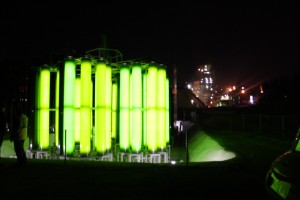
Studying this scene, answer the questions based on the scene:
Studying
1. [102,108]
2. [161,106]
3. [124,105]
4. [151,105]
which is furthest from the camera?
[161,106]

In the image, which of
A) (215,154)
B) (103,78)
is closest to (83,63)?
(103,78)

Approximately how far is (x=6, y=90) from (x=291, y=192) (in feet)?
175

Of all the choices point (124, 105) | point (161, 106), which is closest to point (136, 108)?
point (124, 105)

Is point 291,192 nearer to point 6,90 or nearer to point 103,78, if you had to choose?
point 103,78

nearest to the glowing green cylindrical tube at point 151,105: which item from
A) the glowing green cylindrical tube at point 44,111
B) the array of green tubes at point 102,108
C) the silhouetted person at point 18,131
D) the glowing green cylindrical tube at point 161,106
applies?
the array of green tubes at point 102,108

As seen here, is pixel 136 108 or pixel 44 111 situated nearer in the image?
pixel 136 108

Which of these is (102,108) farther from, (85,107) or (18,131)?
(18,131)

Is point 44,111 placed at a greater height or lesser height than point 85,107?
lesser

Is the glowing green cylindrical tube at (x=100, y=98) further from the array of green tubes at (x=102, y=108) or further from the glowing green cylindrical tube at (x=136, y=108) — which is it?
the glowing green cylindrical tube at (x=136, y=108)

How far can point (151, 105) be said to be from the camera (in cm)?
2020

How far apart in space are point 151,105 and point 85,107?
12.3 ft

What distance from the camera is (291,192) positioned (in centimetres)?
530

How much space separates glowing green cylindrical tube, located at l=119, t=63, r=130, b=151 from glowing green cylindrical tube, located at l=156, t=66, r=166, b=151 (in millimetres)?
1724

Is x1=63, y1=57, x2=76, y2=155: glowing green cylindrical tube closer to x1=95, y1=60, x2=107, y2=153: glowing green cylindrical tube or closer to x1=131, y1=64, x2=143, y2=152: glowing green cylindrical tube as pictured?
x1=95, y1=60, x2=107, y2=153: glowing green cylindrical tube
